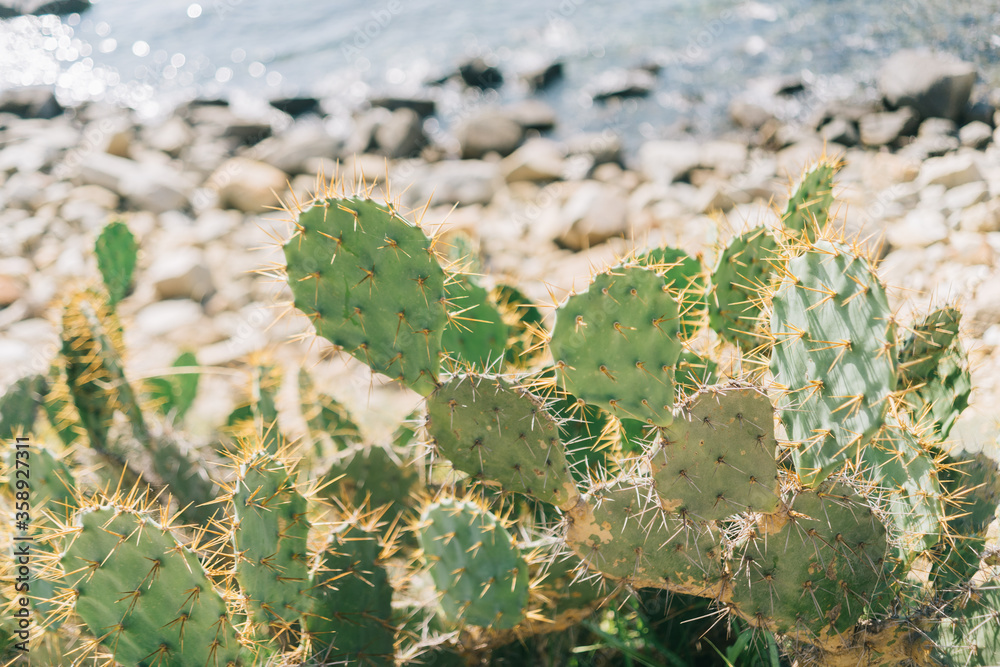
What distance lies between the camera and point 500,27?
1297 cm

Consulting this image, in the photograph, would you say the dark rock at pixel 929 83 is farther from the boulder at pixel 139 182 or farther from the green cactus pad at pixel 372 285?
the boulder at pixel 139 182

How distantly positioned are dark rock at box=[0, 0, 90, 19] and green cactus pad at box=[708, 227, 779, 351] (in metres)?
17.0

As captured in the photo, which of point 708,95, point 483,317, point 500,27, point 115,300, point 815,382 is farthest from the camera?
point 500,27

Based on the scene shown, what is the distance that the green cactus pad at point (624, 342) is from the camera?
53.0 inches

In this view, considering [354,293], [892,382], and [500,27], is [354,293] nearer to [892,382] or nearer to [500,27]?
[892,382]

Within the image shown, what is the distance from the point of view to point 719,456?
4.46 feet

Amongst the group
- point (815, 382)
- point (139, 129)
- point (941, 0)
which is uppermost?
point (815, 382)

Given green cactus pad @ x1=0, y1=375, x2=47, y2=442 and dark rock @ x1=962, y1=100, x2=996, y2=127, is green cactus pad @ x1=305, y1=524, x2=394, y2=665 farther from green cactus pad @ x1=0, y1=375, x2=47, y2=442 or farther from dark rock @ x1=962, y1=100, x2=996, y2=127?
dark rock @ x1=962, y1=100, x2=996, y2=127

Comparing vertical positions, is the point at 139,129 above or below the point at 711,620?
below

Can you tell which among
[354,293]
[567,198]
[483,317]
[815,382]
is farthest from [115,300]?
[567,198]

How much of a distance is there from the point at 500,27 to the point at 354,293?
12641mm

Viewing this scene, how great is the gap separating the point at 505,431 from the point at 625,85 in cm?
915

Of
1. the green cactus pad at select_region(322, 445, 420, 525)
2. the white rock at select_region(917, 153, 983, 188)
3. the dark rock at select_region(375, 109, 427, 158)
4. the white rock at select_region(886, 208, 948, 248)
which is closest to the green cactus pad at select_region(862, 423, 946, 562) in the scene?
the green cactus pad at select_region(322, 445, 420, 525)

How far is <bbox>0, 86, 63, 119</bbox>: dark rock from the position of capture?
1094 cm
